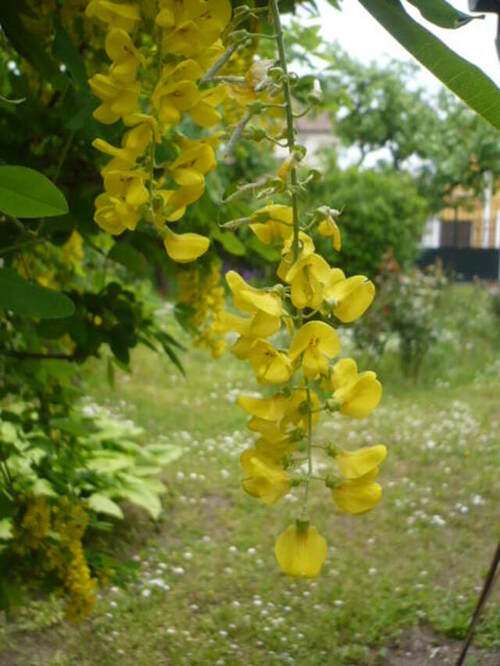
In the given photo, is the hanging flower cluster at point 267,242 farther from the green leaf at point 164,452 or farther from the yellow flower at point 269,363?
the green leaf at point 164,452

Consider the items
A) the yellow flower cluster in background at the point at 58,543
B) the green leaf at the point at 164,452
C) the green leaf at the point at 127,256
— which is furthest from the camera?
the green leaf at the point at 164,452

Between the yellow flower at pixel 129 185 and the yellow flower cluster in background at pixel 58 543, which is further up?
the yellow flower at pixel 129 185

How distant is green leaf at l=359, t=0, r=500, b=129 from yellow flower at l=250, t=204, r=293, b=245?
0.13 meters

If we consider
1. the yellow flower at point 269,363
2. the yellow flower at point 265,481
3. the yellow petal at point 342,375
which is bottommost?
the yellow flower at point 265,481

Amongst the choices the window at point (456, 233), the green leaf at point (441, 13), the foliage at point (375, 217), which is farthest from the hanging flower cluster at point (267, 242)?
the window at point (456, 233)

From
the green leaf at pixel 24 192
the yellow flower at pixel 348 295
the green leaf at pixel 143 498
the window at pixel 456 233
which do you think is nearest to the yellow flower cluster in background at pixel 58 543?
the green leaf at pixel 24 192

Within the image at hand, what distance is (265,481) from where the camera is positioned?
1.87 ft

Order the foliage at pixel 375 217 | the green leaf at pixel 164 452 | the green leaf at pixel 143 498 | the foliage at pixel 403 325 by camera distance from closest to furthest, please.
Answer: the green leaf at pixel 143 498 < the green leaf at pixel 164 452 < the foliage at pixel 403 325 < the foliage at pixel 375 217

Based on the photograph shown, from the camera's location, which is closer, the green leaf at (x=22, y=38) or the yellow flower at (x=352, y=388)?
the yellow flower at (x=352, y=388)

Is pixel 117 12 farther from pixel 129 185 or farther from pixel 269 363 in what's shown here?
pixel 269 363

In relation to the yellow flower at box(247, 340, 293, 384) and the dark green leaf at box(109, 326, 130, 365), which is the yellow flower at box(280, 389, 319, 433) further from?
the dark green leaf at box(109, 326, 130, 365)

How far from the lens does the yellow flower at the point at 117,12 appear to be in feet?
1.97

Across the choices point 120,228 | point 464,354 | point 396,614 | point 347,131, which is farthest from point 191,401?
point 347,131

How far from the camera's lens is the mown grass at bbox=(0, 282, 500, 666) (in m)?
2.65
